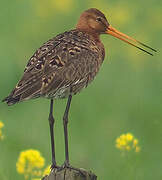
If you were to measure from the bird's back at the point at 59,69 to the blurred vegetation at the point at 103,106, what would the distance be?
5.47ft

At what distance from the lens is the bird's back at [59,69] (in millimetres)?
10203

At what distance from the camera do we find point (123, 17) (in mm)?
20453

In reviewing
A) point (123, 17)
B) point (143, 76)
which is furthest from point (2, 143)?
point (123, 17)

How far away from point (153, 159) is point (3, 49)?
5.67 metres

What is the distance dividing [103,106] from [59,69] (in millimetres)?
5640

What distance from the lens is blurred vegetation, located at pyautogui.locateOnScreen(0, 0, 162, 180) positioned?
14164mm

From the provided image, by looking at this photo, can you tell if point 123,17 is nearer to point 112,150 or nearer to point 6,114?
point 6,114

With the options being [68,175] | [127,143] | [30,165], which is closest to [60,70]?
[68,175]

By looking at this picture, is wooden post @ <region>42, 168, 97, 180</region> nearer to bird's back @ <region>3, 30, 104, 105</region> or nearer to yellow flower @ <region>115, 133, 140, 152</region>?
bird's back @ <region>3, 30, 104, 105</region>

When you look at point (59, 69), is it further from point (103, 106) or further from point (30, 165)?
point (103, 106)

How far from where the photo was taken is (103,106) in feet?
52.5

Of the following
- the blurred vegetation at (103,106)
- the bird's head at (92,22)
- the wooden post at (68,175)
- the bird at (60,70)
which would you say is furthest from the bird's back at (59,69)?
the blurred vegetation at (103,106)

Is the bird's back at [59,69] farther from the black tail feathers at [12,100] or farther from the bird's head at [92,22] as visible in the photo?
the bird's head at [92,22]

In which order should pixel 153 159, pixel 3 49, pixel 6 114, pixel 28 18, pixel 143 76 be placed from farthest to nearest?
pixel 28 18, pixel 3 49, pixel 143 76, pixel 6 114, pixel 153 159
